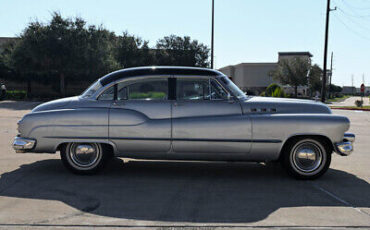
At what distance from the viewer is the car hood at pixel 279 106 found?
5.53 meters

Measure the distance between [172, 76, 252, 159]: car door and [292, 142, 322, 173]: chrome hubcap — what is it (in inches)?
33.3

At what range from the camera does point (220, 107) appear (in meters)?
5.52

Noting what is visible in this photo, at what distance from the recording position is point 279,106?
18.4 feet

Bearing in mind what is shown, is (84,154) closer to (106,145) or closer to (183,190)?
(106,145)

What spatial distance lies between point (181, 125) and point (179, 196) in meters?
1.19

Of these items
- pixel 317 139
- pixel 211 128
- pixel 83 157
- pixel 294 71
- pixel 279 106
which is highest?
pixel 294 71

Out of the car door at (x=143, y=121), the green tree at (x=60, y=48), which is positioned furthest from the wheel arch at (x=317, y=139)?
the green tree at (x=60, y=48)

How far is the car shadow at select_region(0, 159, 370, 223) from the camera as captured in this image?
4.16 metres

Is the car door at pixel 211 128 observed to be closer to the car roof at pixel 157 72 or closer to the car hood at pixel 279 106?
the car hood at pixel 279 106

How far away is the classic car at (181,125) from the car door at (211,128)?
15mm

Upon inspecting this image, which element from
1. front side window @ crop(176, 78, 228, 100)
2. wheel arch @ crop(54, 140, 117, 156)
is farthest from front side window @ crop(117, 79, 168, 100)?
wheel arch @ crop(54, 140, 117, 156)

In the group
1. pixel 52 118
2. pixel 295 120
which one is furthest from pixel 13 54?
pixel 295 120

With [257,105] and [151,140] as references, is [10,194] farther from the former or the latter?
[257,105]

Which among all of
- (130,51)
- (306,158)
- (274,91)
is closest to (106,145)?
(306,158)
